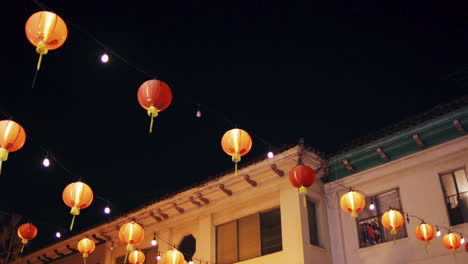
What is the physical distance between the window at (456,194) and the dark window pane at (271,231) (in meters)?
5.58

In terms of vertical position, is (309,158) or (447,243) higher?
(309,158)

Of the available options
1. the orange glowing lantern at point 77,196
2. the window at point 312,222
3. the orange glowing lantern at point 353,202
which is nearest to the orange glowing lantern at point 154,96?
the orange glowing lantern at point 77,196

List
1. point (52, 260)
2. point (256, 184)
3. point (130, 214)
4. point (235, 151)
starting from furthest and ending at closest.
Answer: point (52, 260) < point (130, 214) < point (256, 184) < point (235, 151)

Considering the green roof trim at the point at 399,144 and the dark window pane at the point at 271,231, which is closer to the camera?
the green roof trim at the point at 399,144

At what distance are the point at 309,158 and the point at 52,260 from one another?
59.0 ft

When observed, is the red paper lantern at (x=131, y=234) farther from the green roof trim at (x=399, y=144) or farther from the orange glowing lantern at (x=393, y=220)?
the orange glowing lantern at (x=393, y=220)

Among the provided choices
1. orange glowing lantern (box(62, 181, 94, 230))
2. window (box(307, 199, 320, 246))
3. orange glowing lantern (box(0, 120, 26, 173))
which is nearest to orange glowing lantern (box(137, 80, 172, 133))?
orange glowing lantern (box(0, 120, 26, 173))

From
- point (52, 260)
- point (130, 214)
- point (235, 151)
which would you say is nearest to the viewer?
point (235, 151)

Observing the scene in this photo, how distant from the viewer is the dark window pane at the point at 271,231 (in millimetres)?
16453

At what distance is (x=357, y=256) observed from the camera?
15.4 meters

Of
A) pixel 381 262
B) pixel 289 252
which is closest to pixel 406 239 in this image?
pixel 381 262

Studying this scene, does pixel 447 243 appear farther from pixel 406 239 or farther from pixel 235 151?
pixel 235 151

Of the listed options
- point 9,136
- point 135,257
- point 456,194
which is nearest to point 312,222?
point 456,194

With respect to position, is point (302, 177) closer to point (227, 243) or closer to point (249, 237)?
point (249, 237)
